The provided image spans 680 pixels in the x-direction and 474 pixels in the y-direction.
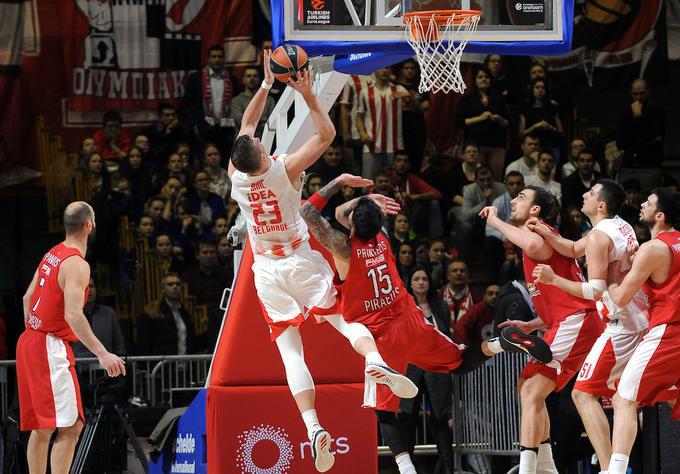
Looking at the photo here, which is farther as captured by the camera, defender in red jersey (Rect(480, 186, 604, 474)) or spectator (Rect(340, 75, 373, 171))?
spectator (Rect(340, 75, 373, 171))

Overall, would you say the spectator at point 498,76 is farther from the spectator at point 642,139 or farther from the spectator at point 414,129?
the spectator at point 642,139

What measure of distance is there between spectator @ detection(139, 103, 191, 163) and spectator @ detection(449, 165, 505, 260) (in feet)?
12.8

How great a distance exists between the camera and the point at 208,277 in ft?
50.6

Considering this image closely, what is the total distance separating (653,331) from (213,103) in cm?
907

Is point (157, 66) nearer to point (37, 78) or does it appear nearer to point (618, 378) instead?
point (37, 78)

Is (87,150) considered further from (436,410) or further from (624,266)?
(624,266)

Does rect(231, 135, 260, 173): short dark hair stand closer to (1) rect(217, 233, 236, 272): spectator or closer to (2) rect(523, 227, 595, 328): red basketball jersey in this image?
(2) rect(523, 227, 595, 328): red basketball jersey

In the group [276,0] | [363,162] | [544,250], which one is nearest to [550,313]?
[544,250]

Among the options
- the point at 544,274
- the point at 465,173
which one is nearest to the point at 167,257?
the point at 465,173

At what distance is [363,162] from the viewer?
16484 millimetres

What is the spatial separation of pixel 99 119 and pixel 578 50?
6.97m

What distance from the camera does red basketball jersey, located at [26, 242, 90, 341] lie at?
10625mm

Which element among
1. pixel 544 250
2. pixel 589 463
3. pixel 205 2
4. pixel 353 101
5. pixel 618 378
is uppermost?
pixel 205 2

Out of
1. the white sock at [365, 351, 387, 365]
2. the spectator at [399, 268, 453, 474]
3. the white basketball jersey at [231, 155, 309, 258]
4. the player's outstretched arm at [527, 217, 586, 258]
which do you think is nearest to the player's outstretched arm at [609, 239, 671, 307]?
the player's outstretched arm at [527, 217, 586, 258]
